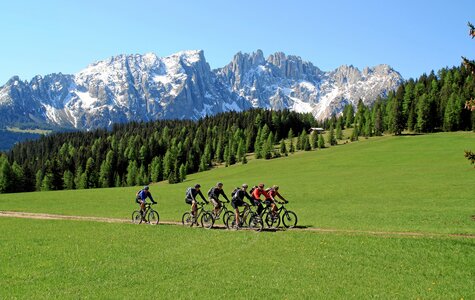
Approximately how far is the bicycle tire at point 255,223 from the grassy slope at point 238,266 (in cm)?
130

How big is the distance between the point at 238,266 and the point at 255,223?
33.5 feet

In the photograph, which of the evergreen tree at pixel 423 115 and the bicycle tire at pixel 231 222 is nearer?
the bicycle tire at pixel 231 222

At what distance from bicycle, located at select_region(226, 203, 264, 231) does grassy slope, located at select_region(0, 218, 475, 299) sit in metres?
1.36

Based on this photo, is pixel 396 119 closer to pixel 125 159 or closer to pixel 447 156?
pixel 447 156

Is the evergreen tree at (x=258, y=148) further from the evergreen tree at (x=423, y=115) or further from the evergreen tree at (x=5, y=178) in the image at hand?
the evergreen tree at (x=5, y=178)

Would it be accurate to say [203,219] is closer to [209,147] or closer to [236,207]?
[236,207]

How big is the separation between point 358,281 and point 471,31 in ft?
53.4

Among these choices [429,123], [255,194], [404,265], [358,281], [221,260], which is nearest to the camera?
[358,281]

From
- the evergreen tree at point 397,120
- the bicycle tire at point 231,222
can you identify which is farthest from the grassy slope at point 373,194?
the evergreen tree at point 397,120

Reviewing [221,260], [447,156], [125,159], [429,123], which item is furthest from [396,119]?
[221,260]

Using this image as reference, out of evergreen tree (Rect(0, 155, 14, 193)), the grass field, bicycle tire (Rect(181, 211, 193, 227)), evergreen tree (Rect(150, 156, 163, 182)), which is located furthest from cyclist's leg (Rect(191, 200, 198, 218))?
evergreen tree (Rect(0, 155, 14, 193))

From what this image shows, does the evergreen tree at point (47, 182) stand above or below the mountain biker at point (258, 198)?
below

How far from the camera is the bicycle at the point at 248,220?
31.0 meters

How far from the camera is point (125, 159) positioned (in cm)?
16888
